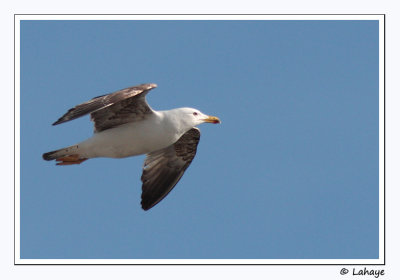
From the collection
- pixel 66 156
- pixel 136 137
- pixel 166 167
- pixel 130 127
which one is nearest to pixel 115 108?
pixel 130 127

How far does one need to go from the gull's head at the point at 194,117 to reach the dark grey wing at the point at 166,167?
99cm

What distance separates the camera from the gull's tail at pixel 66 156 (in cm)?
1288

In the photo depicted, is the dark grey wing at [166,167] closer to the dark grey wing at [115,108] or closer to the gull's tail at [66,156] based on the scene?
the gull's tail at [66,156]

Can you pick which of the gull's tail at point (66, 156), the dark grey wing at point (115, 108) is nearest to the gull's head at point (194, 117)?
the dark grey wing at point (115, 108)

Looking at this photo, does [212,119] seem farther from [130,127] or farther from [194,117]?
[130,127]

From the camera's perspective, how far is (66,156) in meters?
13.1

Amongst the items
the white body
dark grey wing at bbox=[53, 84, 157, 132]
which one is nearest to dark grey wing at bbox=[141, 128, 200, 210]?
the white body

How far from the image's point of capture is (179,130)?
12.7 metres

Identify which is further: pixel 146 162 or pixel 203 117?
pixel 146 162

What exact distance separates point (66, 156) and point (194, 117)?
2093mm
